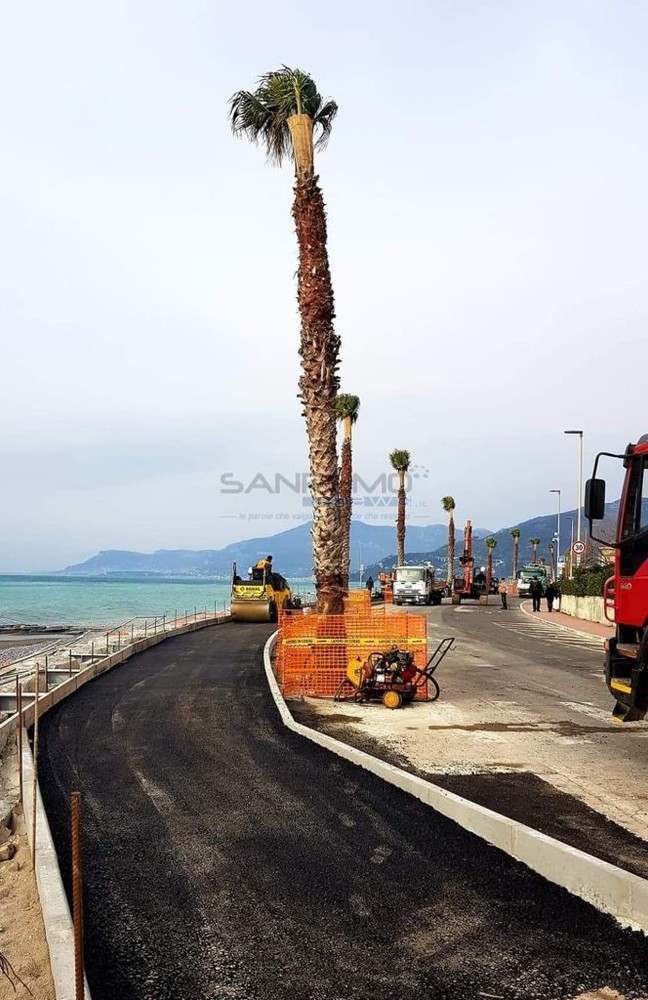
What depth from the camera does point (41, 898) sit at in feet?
19.3

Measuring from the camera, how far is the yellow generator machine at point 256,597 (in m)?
38.0

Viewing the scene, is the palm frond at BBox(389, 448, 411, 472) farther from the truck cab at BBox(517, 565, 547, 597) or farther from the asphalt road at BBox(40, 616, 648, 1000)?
the asphalt road at BBox(40, 616, 648, 1000)

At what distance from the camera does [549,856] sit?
6297 millimetres

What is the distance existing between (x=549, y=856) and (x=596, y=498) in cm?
455

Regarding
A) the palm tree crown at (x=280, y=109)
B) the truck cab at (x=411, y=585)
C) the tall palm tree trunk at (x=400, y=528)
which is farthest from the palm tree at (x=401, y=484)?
the palm tree crown at (x=280, y=109)

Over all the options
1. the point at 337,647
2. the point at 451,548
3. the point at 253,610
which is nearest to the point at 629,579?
the point at 337,647

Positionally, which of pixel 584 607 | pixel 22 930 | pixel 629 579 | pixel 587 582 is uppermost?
pixel 629 579

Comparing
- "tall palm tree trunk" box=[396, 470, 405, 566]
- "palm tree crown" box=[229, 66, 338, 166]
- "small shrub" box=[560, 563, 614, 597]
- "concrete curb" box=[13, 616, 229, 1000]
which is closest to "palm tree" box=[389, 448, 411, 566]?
"tall palm tree trunk" box=[396, 470, 405, 566]

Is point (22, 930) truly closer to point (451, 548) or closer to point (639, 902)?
point (639, 902)

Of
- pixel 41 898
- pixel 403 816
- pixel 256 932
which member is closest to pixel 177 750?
pixel 403 816

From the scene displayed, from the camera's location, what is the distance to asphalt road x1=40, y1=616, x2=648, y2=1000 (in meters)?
4.70

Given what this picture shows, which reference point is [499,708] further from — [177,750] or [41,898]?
[41,898]

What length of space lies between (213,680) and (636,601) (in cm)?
1114

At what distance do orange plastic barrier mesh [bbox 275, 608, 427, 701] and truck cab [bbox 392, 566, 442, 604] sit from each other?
35916mm
